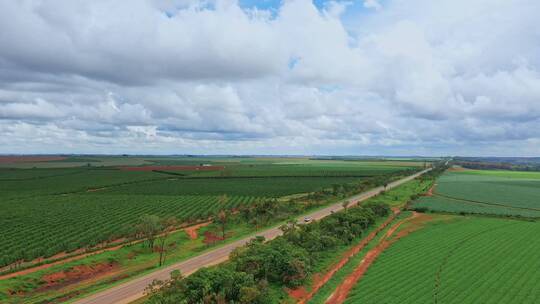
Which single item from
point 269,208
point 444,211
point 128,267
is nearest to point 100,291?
point 128,267

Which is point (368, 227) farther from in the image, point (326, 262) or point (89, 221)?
point (89, 221)

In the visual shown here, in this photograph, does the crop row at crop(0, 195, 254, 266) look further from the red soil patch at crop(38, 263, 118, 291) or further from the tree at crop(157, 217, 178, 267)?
the red soil patch at crop(38, 263, 118, 291)

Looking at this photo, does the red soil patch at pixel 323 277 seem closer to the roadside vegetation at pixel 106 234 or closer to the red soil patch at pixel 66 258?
the roadside vegetation at pixel 106 234

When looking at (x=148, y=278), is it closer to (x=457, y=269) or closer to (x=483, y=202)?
(x=457, y=269)

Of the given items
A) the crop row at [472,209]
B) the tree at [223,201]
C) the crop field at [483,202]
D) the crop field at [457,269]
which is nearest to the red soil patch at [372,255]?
the crop field at [457,269]

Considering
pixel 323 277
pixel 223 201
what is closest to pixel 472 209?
pixel 323 277

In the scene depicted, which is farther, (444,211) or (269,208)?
(444,211)
